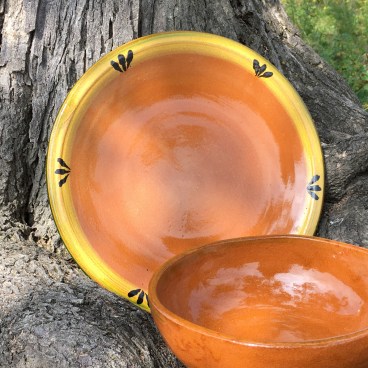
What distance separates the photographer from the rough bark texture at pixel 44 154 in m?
2.04

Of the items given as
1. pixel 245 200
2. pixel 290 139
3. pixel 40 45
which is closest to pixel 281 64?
pixel 290 139

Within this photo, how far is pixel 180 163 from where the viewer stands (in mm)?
2443

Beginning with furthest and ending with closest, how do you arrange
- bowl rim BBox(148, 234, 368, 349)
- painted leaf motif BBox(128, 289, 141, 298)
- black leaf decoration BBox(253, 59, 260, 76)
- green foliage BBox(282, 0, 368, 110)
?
green foliage BBox(282, 0, 368, 110) < black leaf decoration BBox(253, 59, 260, 76) < painted leaf motif BBox(128, 289, 141, 298) < bowl rim BBox(148, 234, 368, 349)

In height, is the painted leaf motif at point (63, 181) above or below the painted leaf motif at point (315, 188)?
below

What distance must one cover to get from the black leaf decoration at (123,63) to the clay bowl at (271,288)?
2.37ft

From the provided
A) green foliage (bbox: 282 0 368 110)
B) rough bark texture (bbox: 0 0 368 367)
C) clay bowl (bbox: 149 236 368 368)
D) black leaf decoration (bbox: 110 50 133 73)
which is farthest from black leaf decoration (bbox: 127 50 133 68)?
green foliage (bbox: 282 0 368 110)

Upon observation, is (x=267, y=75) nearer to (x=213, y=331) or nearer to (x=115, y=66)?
(x=115, y=66)

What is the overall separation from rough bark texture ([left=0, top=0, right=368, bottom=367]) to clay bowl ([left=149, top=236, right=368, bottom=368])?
22cm

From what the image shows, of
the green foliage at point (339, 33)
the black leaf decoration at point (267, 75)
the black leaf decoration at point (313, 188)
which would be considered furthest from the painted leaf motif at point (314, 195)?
the green foliage at point (339, 33)

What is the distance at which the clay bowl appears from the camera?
1942 mm

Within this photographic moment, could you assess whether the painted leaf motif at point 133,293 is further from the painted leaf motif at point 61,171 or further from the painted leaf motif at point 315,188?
the painted leaf motif at point 315,188

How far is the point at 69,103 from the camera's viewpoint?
2303 mm

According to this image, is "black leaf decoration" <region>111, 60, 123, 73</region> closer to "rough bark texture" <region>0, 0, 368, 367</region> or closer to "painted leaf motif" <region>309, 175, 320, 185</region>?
"rough bark texture" <region>0, 0, 368, 367</region>

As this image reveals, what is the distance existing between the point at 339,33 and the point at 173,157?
3.18 meters
